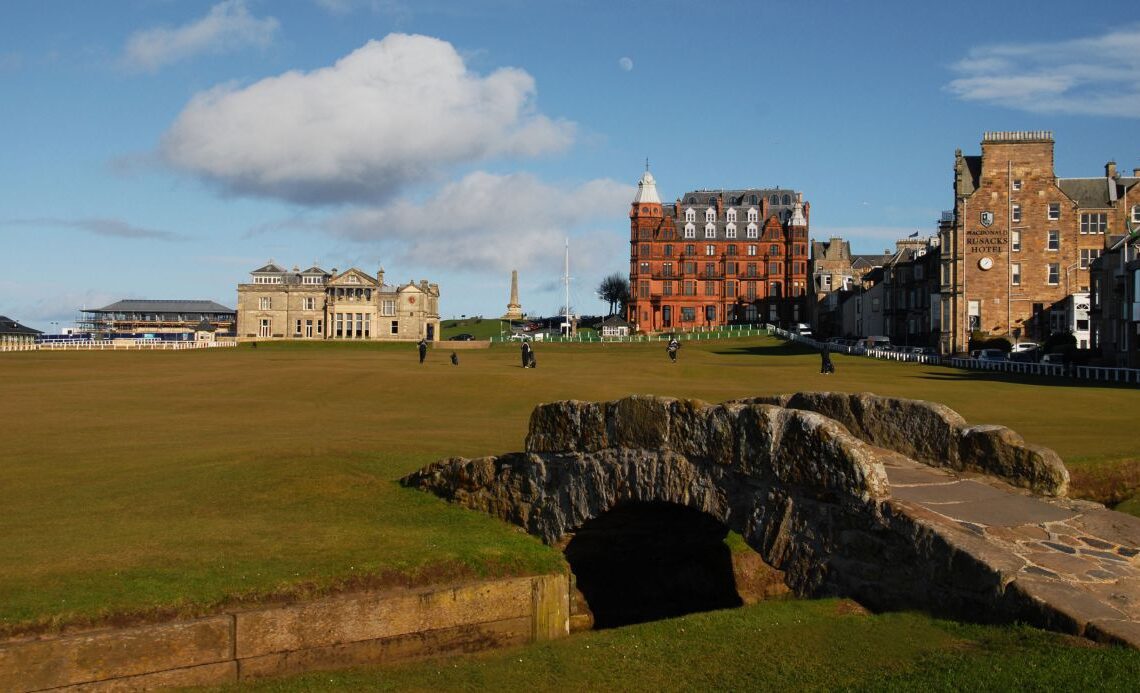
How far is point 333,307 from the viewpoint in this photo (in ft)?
495

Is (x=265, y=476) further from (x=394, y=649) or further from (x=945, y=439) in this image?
(x=945, y=439)

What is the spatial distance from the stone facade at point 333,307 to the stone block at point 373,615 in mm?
134148

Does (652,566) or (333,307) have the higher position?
(333,307)

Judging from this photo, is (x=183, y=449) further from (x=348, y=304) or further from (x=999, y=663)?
(x=348, y=304)

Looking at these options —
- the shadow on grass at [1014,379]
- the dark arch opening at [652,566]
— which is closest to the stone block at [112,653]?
the dark arch opening at [652,566]

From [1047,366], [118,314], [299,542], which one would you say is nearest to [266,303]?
[118,314]

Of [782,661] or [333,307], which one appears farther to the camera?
[333,307]

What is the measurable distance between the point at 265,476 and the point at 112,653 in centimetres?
849

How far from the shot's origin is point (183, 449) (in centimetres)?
2419

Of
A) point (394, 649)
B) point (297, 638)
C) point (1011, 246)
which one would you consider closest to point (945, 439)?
point (394, 649)

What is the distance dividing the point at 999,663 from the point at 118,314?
687ft

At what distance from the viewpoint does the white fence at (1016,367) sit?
51844 mm

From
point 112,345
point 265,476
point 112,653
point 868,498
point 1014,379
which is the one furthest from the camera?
point 112,345

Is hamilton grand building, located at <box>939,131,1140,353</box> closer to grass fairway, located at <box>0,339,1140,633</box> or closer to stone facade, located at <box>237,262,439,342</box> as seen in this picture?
grass fairway, located at <box>0,339,1140,633</box>
